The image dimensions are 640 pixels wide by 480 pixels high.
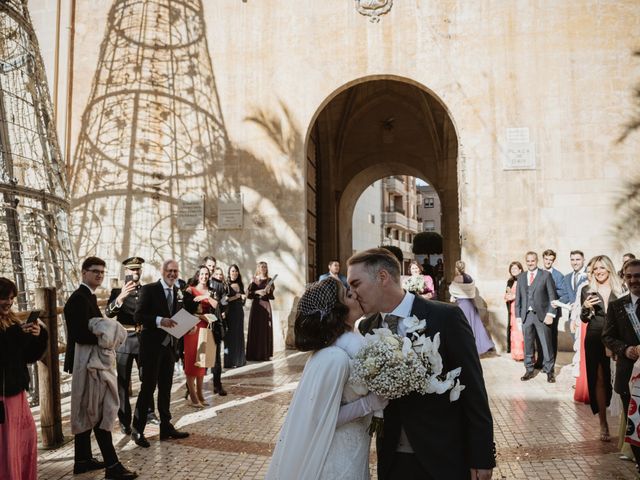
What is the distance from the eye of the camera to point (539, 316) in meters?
7.98

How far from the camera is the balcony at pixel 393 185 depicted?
49734 millimetres

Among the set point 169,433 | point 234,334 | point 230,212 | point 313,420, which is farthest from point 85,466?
point 230,212

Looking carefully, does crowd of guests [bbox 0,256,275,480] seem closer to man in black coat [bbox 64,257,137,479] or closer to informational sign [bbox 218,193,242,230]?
man in black coat [bbox 64,257,137,479]

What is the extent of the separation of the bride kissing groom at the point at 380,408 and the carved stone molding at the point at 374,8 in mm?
10067

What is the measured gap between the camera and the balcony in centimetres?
4973

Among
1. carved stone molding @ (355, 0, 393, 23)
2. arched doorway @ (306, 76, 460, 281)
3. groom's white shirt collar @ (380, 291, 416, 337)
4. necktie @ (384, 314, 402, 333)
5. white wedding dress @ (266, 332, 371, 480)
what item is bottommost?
white wedding dress @ (266, 332, 371, 480)

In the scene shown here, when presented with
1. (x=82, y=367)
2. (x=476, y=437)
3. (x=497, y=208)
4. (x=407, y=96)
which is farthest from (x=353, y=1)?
(x=476, y=437)

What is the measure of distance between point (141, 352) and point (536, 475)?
371 centimetres

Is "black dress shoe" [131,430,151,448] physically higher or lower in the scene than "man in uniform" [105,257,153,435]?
lower

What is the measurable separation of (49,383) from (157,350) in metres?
1.06

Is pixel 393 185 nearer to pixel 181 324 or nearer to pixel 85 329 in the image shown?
pixel 181 324

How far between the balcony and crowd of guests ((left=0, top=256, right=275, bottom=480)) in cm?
4228

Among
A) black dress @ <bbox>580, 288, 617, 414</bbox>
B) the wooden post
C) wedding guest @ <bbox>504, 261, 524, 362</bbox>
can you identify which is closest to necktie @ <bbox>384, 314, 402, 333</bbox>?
black dress @ <bbox>580, 288, 617, 414</bbox>

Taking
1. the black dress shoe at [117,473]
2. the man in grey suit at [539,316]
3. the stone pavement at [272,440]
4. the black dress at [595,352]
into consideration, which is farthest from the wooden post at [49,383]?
the man in grey suit at [539,316]
